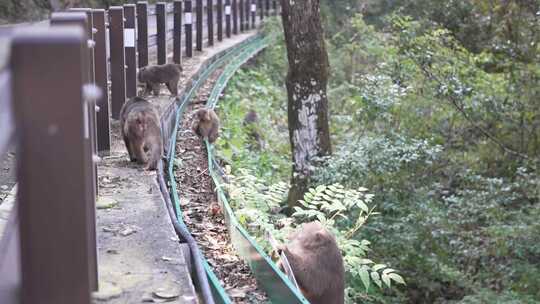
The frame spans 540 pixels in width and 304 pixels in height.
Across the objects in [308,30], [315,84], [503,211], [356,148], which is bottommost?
[503,211]

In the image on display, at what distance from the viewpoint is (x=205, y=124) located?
10.2 meters

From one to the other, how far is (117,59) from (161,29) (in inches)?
173

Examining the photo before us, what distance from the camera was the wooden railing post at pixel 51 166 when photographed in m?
1.72

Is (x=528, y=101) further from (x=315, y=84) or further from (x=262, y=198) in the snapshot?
(x=262, y=198)

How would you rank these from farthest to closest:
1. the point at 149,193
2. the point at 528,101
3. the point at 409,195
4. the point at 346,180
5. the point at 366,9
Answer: the point at 366,9
the point at 528,101
the point at 409,195
the point at 346,180
the point at 149,193

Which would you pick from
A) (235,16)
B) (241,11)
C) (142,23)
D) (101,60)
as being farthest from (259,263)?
(241,11)

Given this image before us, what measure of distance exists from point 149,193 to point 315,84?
4.15m

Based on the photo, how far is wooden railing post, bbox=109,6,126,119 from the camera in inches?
357

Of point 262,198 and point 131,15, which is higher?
point 131,15

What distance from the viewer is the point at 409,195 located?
10.4 metres

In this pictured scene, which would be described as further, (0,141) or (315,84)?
(315,84)

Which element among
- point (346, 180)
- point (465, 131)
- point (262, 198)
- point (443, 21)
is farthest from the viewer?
point (443, 21)

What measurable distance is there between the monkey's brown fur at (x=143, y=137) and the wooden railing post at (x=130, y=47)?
2.64 m

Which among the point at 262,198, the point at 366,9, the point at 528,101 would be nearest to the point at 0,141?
the point at 262,198
